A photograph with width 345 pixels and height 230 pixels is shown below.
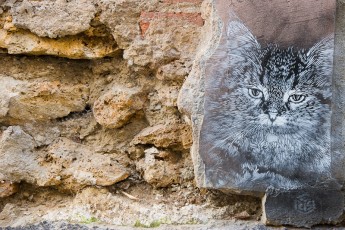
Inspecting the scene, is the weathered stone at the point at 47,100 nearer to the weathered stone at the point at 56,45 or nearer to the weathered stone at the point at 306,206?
the weathered stone at the point at 56,45

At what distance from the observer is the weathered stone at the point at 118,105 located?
162cm

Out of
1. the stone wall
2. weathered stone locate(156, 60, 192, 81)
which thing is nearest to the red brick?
the stone wall

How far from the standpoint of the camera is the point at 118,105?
1.62m

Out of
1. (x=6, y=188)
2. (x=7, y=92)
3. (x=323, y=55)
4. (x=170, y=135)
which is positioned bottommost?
(x=6, y=188)

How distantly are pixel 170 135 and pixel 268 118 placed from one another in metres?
0.28

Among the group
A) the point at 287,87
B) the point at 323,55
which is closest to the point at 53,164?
the point at 287,87

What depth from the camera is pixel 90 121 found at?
169 cm

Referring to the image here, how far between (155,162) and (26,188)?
376 mm

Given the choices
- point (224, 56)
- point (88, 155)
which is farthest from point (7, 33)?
point (224, 56)

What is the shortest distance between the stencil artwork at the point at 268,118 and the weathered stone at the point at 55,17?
0.42 metres

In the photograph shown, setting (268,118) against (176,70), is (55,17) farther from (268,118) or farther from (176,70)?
(268,118)

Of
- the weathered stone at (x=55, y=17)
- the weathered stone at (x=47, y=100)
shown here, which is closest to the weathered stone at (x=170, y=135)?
the weathered stone at (x=47, y=100)

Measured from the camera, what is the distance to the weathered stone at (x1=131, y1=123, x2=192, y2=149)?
1603 millimetres

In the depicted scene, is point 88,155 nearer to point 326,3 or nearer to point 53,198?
point 53,198
